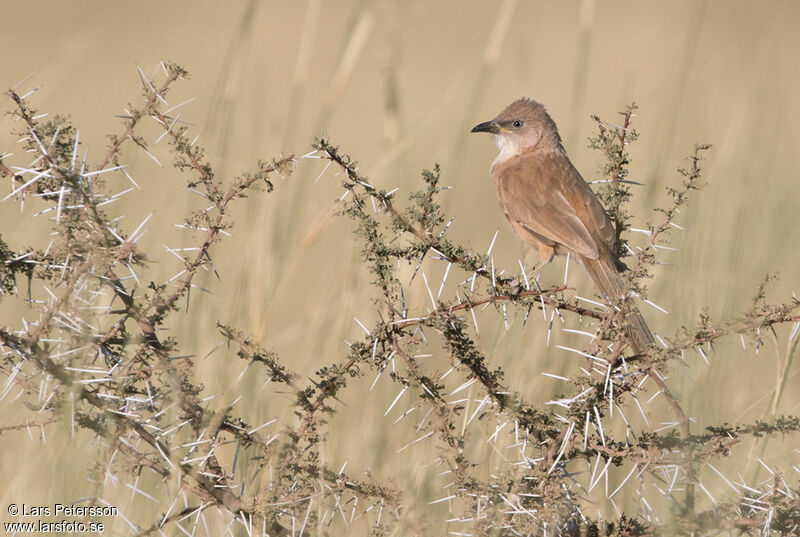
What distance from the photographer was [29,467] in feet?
10.3

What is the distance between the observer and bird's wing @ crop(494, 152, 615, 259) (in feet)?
16.1

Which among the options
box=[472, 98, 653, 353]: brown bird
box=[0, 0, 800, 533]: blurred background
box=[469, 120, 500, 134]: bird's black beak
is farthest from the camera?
box=[469, 120, 500, 134]: bird's black beak

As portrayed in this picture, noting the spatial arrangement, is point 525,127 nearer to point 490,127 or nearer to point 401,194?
point 490,127

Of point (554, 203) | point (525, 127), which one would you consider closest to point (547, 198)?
point (554, 203)

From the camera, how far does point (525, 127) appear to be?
594cm

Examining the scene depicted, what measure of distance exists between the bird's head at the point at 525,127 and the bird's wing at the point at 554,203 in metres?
0.19

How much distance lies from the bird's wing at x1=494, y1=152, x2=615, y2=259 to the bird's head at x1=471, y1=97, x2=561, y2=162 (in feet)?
0.62

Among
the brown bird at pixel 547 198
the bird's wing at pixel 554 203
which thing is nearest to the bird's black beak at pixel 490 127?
the brown bird at pixel 547 198

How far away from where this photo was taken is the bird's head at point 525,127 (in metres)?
5.91

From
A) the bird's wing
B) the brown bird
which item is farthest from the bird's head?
the bird's wing

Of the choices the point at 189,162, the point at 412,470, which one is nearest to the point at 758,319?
the point at 412,470

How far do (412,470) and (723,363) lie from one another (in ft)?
4.31

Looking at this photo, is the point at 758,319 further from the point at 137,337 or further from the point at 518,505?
the point at 137,337

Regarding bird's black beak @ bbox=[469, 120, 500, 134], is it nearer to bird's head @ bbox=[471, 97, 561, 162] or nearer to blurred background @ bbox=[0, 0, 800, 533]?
bird's head @ bbox=[471, 97, 561, 162]
